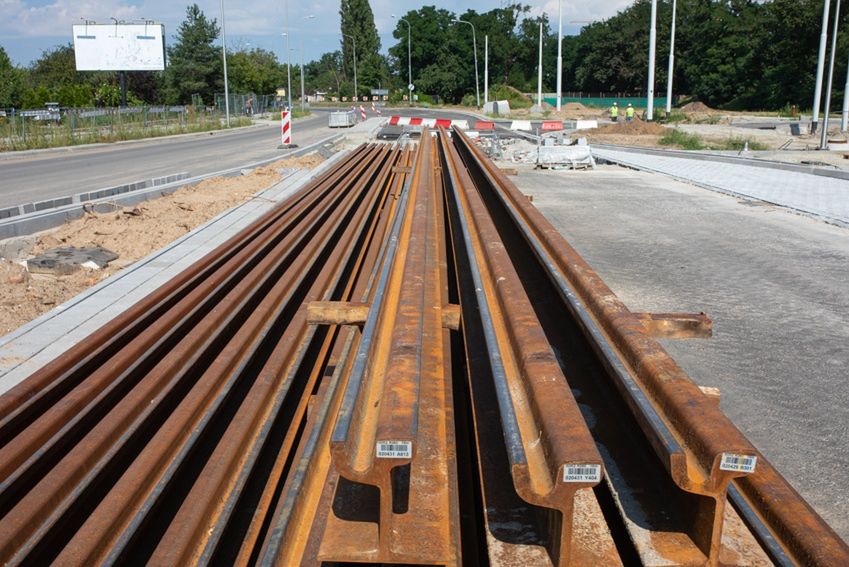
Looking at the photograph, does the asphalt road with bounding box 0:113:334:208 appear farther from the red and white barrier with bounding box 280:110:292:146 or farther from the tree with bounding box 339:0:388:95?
the tree with bounding box 339:0:388:95

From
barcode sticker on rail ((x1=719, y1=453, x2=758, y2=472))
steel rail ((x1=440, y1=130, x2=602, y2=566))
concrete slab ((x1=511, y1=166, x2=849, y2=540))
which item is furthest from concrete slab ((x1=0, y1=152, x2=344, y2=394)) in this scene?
concrete slab ((x1=511, y1=166, x2=849, y2=540))

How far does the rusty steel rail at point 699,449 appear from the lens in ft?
5.64

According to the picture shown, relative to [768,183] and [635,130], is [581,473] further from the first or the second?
[635,130]

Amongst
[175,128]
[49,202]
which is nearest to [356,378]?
[49,202]

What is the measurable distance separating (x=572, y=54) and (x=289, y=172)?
101 metres

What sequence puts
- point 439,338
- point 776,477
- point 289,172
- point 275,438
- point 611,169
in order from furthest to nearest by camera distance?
point 611,169 → point 289,172 → point 275,438 → point 439,338 → point 776,477

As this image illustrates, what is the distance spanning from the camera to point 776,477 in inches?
85.4

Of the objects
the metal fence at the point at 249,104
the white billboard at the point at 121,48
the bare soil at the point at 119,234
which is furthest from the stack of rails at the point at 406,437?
the white billboard at the point at 121,48

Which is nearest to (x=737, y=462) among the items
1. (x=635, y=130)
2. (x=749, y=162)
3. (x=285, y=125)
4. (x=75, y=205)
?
(x=75, y=205)

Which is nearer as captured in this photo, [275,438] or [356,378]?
[356,378]

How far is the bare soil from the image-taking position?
691 centimetres

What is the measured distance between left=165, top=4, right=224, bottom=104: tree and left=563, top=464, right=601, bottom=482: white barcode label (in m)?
74.3

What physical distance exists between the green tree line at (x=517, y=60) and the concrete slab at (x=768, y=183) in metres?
41.2

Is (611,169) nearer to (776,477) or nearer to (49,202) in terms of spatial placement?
(49,202)
